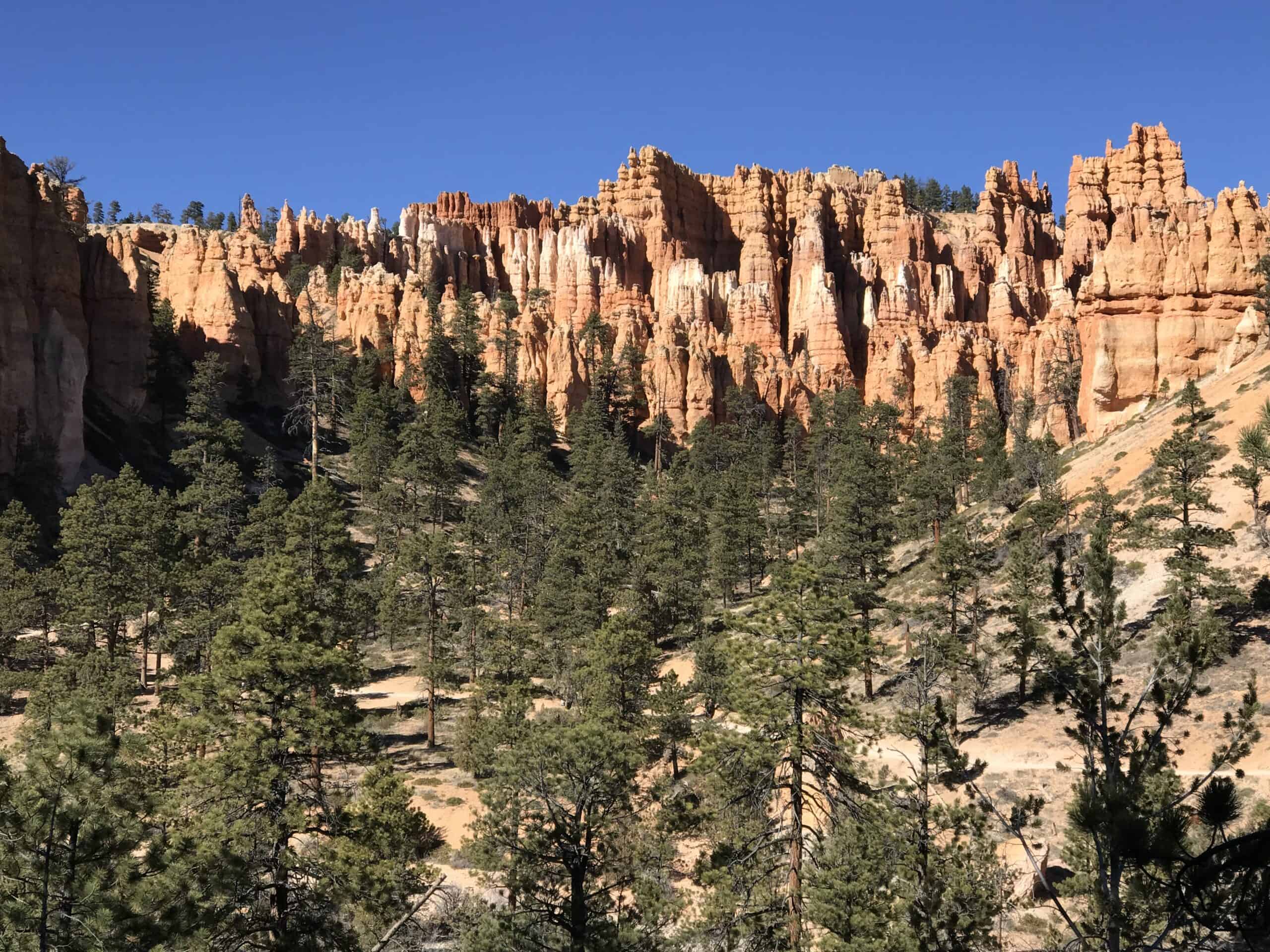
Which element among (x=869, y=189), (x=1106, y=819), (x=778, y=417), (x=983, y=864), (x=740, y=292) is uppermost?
(x=869, y=189)

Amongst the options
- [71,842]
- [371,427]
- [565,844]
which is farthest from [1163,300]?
[71,842]

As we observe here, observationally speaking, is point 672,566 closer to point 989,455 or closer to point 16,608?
point 16,608

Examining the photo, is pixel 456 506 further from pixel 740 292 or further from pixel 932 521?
pixel 740 292

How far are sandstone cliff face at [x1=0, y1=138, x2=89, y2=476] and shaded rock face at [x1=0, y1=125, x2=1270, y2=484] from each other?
152 mm

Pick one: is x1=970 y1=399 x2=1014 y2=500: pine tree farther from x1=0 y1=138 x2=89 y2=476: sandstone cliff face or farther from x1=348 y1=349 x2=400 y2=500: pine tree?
x1=0 y1=138 x2=89 y2=476: sandstone cliff face

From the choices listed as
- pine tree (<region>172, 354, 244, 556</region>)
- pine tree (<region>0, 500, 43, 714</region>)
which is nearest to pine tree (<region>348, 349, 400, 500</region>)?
pine tree (<region>172, 354, 244, 556</region>)

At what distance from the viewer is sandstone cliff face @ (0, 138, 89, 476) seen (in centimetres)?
5831

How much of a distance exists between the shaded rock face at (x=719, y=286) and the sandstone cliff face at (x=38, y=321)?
0.15 meters

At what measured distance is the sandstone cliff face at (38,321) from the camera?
58.3 meters

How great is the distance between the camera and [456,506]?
2633 inches

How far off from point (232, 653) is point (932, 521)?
4194 cm

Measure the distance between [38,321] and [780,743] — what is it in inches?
2425

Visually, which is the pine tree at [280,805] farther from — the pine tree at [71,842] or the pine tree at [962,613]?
the pine tree at [962,613]

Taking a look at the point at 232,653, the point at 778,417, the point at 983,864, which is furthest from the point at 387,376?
the point at 983,864
